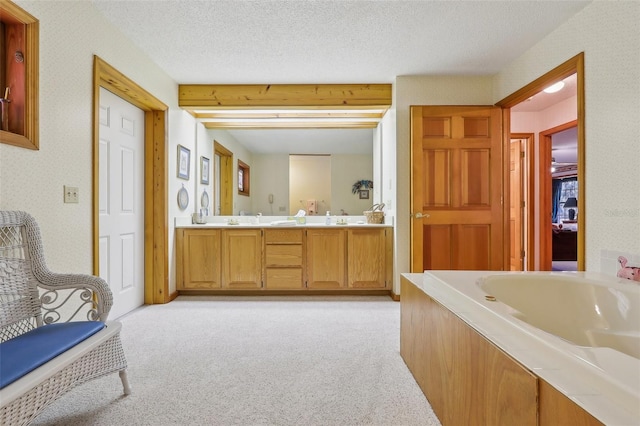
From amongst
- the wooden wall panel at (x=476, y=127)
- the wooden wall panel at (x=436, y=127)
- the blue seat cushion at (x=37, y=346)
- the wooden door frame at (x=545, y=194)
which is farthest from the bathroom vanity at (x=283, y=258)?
the wooden door frame at (x=545, y=194)

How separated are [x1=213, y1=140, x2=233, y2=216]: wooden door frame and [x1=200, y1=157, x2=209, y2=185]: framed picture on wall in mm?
164

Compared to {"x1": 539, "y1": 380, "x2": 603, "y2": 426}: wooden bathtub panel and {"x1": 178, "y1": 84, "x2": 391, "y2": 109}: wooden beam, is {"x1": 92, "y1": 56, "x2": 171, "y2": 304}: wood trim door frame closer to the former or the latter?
{"x1": 178, "y1": 84, "x2": 391, "y2": 109}: wooden beam

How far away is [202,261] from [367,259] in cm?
174

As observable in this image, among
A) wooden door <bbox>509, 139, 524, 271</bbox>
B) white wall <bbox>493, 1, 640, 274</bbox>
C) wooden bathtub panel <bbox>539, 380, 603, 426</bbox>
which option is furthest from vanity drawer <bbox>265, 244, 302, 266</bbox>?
wooden door <bbox>509, 139, 524, 271</bbox>

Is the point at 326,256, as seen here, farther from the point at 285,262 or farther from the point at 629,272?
the point at 629,272

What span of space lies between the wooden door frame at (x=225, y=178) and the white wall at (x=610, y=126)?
337 cm

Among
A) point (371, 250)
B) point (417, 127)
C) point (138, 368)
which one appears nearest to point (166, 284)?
point (138, 368)

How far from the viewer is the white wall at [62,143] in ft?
5.23

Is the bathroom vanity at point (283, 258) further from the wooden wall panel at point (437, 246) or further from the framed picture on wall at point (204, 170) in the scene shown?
the framed picture on wall at point (204, 170)

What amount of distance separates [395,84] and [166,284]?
3.03 metres

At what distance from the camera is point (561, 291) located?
1646 millimetres

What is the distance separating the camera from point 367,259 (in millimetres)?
3311

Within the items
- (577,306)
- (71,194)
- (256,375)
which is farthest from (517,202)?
(71,194)

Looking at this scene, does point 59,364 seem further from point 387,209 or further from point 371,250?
point 387,209
